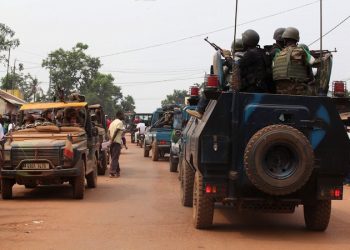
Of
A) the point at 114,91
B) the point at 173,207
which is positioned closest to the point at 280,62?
the point at 173,207

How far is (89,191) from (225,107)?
624 centimetres

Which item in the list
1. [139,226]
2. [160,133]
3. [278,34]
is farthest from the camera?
[160,133]

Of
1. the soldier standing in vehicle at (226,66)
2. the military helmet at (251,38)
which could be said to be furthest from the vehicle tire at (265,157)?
the military helmet at (251,38)

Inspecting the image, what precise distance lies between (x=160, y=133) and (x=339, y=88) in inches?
588

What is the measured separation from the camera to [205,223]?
25.7ft

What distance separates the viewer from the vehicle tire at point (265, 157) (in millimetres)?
7082

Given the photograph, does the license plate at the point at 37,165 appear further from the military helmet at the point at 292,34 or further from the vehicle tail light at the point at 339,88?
the vehicle tail light at the point at 339,88

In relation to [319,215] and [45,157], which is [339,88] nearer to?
[319,215]

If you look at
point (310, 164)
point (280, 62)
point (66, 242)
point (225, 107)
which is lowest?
point (66, 242)

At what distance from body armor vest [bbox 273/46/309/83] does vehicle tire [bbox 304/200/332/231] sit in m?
1.74

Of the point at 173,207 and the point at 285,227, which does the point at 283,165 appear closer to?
the point at 285,227

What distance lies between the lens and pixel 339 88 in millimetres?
7758

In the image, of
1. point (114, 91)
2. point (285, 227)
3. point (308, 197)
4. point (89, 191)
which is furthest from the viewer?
point (114, 91)

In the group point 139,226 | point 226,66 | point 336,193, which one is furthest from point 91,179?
point 336,193
